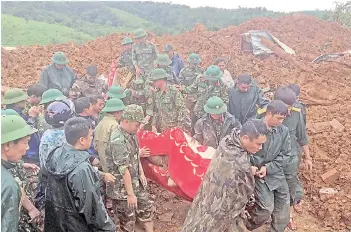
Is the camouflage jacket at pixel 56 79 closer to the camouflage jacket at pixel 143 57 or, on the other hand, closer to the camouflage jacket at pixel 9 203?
the camouflage jacket at pixel 143 57

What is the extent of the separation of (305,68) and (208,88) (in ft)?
22.4

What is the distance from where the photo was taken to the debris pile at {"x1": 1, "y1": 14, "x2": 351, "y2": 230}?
6477 millimetres

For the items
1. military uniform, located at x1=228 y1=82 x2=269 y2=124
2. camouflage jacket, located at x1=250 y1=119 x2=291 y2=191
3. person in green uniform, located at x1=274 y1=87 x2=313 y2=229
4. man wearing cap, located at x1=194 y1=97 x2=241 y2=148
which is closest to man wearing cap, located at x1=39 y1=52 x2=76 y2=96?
man wearing cap, located at x1=194 y1=97 x2=241 y2=148

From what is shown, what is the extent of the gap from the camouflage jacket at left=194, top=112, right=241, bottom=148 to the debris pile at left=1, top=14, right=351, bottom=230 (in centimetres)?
117

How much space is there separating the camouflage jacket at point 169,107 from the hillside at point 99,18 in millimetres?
18889

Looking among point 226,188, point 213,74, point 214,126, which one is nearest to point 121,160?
point 226,188

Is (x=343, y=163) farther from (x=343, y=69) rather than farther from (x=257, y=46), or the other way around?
(x=257, y=46)

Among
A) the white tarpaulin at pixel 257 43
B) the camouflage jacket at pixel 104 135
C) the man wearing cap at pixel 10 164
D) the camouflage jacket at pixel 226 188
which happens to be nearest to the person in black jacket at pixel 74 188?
the man wearing cap at pixel 10 164

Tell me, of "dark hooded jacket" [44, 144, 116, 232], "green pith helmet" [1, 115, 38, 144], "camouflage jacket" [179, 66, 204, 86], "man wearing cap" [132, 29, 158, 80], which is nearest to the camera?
"green pith helmet" [1, 115, 38, 144]

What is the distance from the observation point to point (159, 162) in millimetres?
5234

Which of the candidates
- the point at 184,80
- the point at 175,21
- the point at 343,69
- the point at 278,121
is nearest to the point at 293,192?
the point at 278,121

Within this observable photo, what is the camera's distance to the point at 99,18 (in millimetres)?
39094

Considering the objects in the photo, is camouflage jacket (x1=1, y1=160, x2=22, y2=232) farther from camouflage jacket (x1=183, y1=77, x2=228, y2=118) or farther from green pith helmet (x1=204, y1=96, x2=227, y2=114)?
camouflage jacket (x1=183, y1=77, x2=228, y2=118)

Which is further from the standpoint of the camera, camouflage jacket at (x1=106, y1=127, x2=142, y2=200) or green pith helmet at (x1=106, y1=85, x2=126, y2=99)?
green pith helmet at (x1=106, y1=85, x2=126, y2=99)
